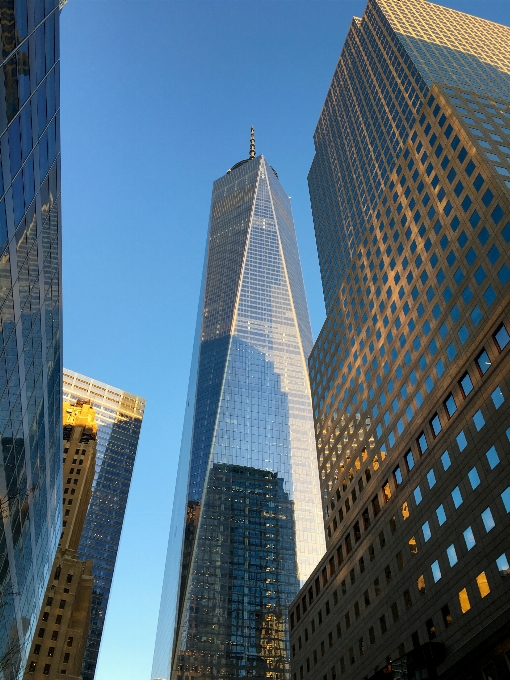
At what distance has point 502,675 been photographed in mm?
35281

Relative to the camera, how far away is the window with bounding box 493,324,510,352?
4459 cm

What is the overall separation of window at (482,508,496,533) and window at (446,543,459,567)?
3.90m

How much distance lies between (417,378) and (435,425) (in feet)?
21.7

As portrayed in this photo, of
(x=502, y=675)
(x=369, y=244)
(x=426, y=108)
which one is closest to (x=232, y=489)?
(x=369, y=244)

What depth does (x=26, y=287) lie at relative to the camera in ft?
109

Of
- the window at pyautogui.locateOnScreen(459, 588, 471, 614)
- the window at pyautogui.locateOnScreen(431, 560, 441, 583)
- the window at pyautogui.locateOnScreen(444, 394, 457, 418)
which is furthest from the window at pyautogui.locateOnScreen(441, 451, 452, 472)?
the window at pyautogui.locateOnScreen(459, 588, 471, 614)

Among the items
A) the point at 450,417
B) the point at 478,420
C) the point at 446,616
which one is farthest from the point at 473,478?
the point at 446,616

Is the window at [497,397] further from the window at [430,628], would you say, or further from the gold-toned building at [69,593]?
the gold-toned building at [69,593]

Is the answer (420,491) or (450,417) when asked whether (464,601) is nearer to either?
(420,491)

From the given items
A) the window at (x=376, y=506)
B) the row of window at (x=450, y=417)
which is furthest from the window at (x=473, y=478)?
the window at (x=376, y=506)

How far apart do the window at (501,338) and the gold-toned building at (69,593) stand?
289ft

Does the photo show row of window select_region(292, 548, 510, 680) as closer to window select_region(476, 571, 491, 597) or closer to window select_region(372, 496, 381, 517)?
window select_region(476, 571, 491, 597)

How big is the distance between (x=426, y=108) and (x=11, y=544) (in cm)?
5941

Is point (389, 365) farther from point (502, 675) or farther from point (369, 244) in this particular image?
point (502, 675)
